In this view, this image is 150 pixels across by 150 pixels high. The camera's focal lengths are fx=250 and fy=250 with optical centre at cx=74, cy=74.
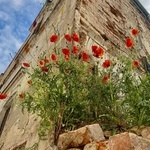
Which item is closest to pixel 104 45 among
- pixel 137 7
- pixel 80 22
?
pixel 80 22

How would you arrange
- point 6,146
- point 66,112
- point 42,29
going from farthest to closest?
point 42,29 < point 6,146 < point 66,112

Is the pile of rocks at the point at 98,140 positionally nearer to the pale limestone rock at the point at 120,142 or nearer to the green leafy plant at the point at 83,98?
the pale limestone rock at the point at 120,142

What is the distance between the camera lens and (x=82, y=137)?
2076mm

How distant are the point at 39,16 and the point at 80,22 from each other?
315 centimetres

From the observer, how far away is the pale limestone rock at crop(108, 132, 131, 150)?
63.8 inches

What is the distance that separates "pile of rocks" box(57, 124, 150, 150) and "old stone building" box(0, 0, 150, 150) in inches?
12.4

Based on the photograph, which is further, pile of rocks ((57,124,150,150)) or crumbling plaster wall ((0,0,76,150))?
crumbling plaster wall ((0,0,76,150))

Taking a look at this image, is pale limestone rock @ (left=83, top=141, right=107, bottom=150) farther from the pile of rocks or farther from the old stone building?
the old stone building

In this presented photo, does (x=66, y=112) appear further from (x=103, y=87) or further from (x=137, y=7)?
(x=137, y=7)

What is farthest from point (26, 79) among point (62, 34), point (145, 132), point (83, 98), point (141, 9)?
point (141, 9)

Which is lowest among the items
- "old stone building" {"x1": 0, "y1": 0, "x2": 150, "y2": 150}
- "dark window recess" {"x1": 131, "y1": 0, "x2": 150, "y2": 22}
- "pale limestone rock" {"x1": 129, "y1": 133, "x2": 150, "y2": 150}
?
"pale limestone rock" {"x1": 129, "y1": 133, "x2": 150, "y2": 150}

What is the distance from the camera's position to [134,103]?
7.13 feet

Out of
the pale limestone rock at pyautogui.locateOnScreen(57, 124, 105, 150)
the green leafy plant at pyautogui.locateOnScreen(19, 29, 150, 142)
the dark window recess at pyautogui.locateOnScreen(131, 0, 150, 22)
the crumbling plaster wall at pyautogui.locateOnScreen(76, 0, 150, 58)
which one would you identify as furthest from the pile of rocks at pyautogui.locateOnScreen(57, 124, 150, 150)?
the dark window recess at pyautogui.locateOnScreen(131, 0, 150, 22)

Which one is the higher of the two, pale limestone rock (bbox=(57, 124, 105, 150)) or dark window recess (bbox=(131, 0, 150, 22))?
dark window recess (bbox=(131, 0, 150, 22))
